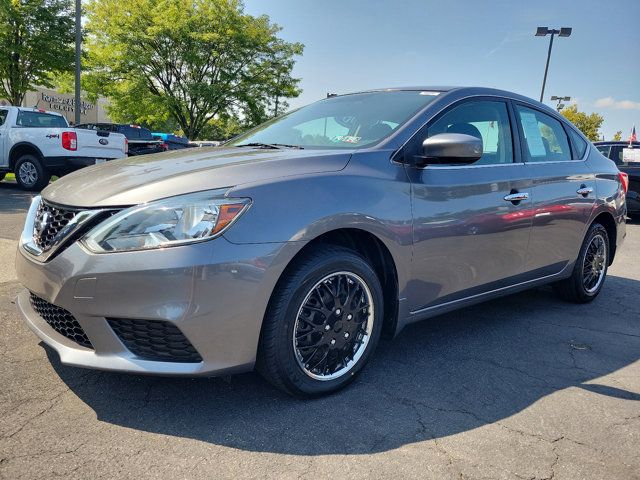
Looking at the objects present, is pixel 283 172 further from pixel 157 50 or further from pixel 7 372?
pixel 157 50

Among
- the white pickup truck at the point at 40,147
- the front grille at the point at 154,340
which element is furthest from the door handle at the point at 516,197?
the white pickup truck at the point at 40,147

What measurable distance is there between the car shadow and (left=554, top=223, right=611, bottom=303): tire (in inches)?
26.0

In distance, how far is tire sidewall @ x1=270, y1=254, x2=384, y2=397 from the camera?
95.0 inches

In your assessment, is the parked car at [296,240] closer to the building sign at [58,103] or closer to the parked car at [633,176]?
the parked car at [633,176]

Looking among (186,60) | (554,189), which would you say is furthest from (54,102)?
(554,189)

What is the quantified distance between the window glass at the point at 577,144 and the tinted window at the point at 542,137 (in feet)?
0.36

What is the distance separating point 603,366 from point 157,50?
2753 cm

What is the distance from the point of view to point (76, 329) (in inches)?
93.8

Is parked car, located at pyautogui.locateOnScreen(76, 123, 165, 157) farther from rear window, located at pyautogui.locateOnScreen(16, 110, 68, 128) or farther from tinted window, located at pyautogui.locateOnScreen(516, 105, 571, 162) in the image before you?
tinted window, located at pyautogui.locateOnScreen(516, 105, 571, 162)

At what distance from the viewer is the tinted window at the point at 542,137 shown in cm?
388

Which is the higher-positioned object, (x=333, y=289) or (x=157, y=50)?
(x=157, y=50)

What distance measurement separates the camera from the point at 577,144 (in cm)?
448

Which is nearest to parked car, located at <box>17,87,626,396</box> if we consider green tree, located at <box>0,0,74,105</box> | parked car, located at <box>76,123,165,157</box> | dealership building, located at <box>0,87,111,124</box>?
parked car, located at <box>76,123,165,157</box>

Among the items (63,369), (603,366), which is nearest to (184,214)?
(63,369)
